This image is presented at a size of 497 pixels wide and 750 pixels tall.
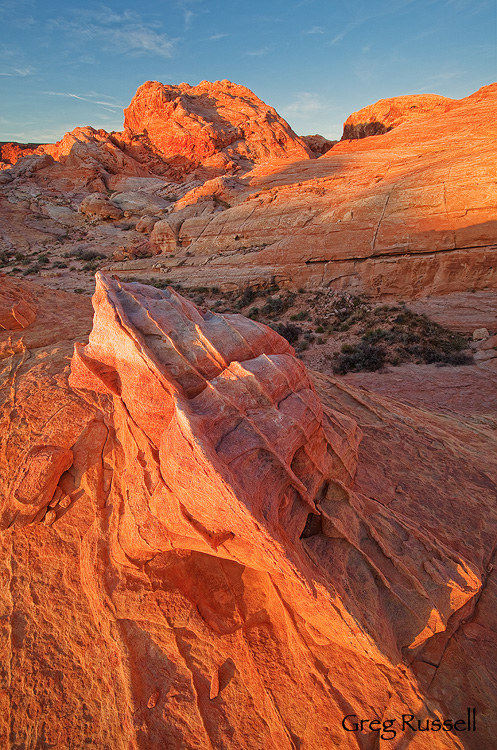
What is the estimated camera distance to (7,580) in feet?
12.2

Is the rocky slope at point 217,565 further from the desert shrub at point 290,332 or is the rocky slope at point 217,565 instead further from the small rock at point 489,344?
the desert shrub at point 290,332

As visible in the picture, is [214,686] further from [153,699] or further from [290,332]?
[290,332]

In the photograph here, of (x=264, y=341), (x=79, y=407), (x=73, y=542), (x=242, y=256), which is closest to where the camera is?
(x=73, y=542)

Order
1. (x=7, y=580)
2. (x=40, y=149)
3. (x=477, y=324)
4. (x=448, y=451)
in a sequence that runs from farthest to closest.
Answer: (x=40, y=149)
(x=477, y=324)
(x=448, y=451)
(x=7, y=580)

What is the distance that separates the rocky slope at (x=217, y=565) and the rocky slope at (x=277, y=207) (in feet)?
49.8

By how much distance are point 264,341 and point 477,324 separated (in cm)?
1334

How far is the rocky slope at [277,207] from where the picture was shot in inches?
638

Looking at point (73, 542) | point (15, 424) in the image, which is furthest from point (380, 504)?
point (15, 424)

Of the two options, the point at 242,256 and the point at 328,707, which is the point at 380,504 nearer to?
the point at 328,707

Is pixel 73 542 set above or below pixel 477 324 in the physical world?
below

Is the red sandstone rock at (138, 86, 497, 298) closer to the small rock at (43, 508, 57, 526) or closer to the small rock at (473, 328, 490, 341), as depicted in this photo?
→ the small rock at (473, 328, 490, 341)

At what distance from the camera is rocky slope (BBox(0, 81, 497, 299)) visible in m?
16.2

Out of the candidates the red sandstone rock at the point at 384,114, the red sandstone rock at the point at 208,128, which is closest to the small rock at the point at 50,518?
the red sandstone rock at the point at 384,114

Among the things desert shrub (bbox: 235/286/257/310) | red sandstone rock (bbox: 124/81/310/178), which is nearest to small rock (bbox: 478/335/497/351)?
desert shrub (bbox: 235/286/257/310)
